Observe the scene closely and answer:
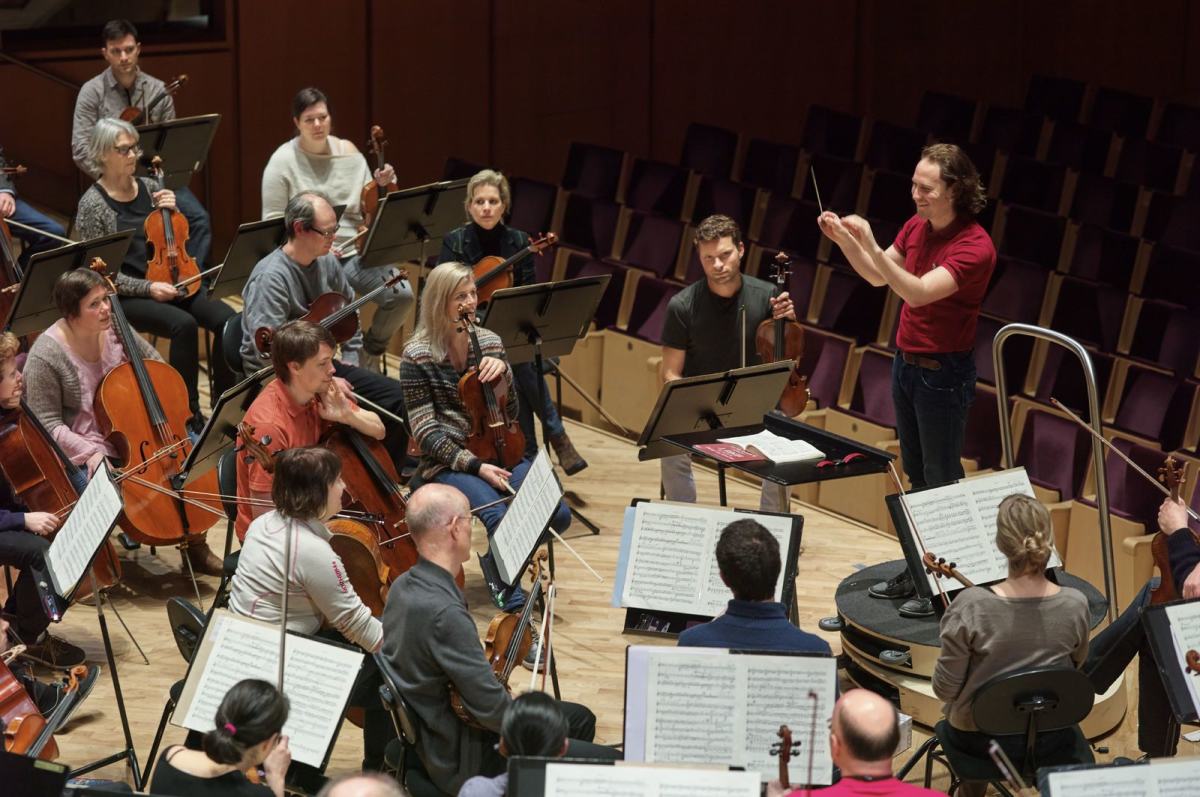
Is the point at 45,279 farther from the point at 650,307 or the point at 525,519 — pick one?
the point at 650,307

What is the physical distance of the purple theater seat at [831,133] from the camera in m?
8.73

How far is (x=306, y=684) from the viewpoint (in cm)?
324

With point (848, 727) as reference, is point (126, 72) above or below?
above

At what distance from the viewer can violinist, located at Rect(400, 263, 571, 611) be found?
4.61m

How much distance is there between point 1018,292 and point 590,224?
222cm

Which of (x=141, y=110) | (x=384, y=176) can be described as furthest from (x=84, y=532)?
(x=141, y=110)

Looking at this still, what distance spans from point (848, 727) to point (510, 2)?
705cm

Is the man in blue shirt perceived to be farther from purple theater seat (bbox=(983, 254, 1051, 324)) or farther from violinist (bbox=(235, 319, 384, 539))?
purple theater seat (bbox=(983, 254, 1051, 324))

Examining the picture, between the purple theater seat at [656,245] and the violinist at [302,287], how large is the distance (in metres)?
2.25

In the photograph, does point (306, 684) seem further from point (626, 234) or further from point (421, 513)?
point (626, 234)

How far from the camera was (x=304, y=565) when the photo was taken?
3.60 metres

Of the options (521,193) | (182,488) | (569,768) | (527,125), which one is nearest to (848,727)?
(569,768)

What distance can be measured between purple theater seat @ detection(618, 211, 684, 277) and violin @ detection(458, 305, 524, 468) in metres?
2.71

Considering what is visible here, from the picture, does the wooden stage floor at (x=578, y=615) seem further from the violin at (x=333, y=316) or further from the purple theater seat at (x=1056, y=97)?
the purple theater seat at (x=1056, y=97)
